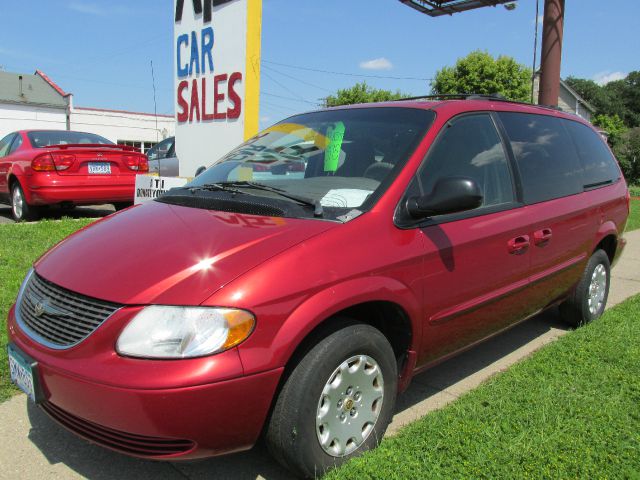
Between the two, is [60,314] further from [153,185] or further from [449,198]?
[153,185]

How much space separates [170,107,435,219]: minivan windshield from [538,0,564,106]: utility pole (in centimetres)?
814

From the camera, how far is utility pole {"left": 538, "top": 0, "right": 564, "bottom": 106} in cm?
1024

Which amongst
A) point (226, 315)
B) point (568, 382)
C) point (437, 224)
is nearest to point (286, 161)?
point (437, 224)

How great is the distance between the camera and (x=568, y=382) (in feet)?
10.7

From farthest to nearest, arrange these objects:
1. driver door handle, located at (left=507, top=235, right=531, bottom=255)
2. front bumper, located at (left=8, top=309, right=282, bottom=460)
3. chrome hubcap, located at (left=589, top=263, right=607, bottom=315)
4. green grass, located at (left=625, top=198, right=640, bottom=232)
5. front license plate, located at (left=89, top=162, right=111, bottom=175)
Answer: green grass, located at (left=625, top=198, right=640, bottom=232) → front license plate, located at (left=89, top=162, right=111, bottom=175) → chrome hubcap, located at (left=589, top=263, right=607, bottom=315) → driver door handle, located at (left=507, top=235, right=531, bottom=255) → front bumper, located at (left=8, top=309, right=282, bottom=460)

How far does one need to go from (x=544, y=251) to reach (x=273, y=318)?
226 centimetres

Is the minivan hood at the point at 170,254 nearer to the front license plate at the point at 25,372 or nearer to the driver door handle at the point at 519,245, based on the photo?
the front license plate at the point at 25,372

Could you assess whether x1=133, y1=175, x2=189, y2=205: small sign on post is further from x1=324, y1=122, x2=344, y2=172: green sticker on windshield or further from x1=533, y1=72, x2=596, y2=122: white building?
x1=533, y1=72, x2=596, y2=122: white building

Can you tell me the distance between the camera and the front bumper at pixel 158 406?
1954 millimetres

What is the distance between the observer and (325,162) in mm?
3199

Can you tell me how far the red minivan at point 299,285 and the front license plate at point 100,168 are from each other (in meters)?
4.84

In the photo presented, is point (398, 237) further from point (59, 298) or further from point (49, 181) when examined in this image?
point (49, 181)

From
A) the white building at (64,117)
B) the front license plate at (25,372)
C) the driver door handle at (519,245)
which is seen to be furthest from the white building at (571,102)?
the front license plate at (25,372)

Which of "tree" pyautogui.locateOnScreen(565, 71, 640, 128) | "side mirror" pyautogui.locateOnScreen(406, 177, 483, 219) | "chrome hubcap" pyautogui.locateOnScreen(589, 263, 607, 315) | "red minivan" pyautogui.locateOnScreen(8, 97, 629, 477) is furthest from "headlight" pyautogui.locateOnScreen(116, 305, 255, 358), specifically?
"tree" pyautogui.locateOnScreen(565, 71, 640, 128)
